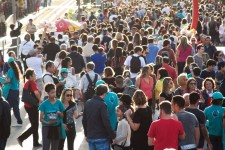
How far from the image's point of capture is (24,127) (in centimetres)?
2000

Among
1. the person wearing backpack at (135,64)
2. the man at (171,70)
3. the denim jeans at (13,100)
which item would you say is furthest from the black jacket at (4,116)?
the person wearing backpack at (135,64)

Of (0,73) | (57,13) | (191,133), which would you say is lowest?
(57,13)

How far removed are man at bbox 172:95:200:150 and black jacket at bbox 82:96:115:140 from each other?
1129 millimetres

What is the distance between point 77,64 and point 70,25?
30.5 ft

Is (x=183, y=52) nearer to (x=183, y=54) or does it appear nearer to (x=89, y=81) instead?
(x=183, y=54)

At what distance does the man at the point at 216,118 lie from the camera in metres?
14.2

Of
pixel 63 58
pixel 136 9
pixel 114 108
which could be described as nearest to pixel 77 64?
pixel 63 58

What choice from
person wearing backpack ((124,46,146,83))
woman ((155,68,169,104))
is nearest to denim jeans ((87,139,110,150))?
woman ((155,68,169,104))

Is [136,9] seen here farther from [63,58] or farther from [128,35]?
[63,58]

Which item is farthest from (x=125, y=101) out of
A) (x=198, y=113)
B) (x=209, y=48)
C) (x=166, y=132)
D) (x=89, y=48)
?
(x=209, y=48)

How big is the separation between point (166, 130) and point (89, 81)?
7206 mm

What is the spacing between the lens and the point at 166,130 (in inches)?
476

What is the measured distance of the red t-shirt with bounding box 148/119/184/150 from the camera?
39.7 feet

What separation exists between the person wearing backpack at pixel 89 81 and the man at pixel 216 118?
17.1ft
